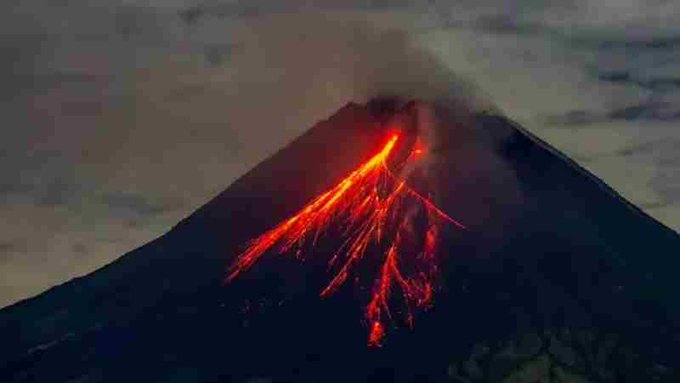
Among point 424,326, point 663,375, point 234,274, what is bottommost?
point 663,375

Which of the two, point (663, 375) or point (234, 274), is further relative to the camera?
point (234, 274)

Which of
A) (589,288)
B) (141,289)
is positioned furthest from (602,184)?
(141,289)

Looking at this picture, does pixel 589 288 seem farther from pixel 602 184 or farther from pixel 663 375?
pixel 602 184
